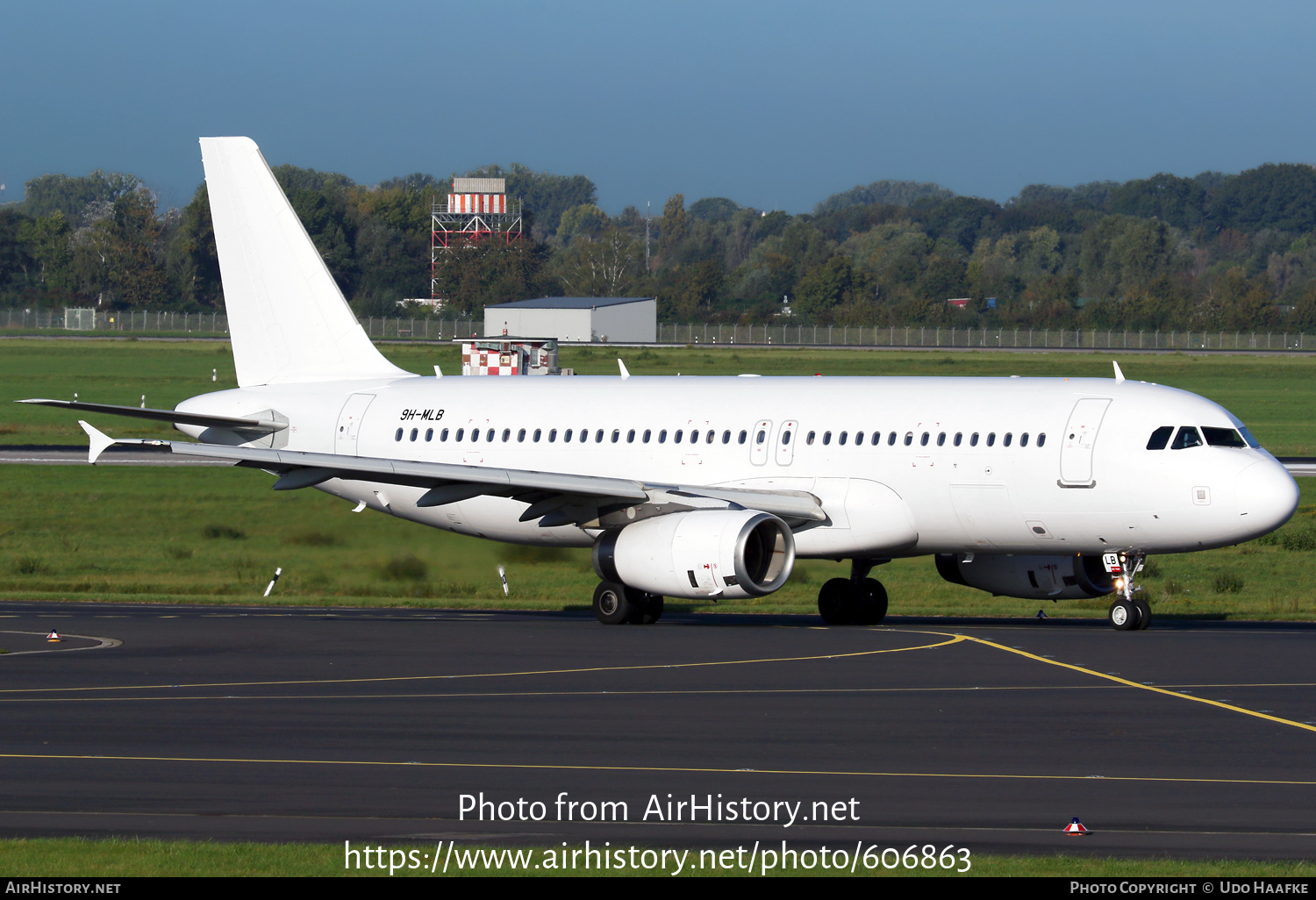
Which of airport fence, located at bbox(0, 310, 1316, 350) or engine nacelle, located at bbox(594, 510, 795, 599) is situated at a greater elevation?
airport fence, located at bbox(0, 310, 1316, 350)

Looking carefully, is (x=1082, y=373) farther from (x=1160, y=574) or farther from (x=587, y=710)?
(x=587, y=710)

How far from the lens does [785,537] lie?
31984 mm

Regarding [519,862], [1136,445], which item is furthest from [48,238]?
[519,862]

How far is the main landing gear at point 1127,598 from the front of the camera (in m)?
32.0

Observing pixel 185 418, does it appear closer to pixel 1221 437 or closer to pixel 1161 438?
pixel 1161 438

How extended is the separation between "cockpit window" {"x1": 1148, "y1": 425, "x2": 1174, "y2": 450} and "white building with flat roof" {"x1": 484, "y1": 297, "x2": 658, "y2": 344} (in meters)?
113

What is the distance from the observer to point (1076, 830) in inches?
596

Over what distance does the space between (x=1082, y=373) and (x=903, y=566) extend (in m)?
68.5

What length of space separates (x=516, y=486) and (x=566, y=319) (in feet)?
380

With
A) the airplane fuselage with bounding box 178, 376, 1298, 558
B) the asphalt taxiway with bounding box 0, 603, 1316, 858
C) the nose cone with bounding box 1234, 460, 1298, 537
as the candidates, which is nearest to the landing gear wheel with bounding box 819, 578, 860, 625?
the airplane fuselage with bounding box 178, 376, 1298, 558

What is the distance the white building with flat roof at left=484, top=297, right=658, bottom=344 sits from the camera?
481 feet

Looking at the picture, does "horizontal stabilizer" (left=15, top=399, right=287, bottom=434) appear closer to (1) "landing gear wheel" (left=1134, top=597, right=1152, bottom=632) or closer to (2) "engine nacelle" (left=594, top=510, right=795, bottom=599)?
(2) "engine nacelle" (left=594, top=510, right=795, bottom=599)

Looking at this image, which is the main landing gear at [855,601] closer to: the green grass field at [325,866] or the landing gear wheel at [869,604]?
the landing gear wheel at [869,604]

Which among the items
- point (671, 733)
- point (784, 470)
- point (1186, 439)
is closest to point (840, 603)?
point (784, 470)
